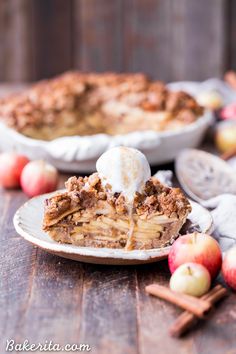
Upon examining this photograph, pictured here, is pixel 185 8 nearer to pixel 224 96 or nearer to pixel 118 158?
pixel 224 96

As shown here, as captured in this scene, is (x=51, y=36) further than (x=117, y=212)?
Yes

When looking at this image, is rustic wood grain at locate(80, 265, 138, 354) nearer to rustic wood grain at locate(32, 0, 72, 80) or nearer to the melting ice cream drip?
the melting ice cream drip

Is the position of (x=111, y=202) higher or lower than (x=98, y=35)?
higher

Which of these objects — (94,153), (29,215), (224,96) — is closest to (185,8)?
(224,96)

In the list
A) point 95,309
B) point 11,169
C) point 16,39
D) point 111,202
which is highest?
point 111,202

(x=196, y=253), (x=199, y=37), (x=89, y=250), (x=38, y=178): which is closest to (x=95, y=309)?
(x=89, y=250)

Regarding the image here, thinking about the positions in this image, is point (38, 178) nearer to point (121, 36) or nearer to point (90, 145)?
point (90, 145)
